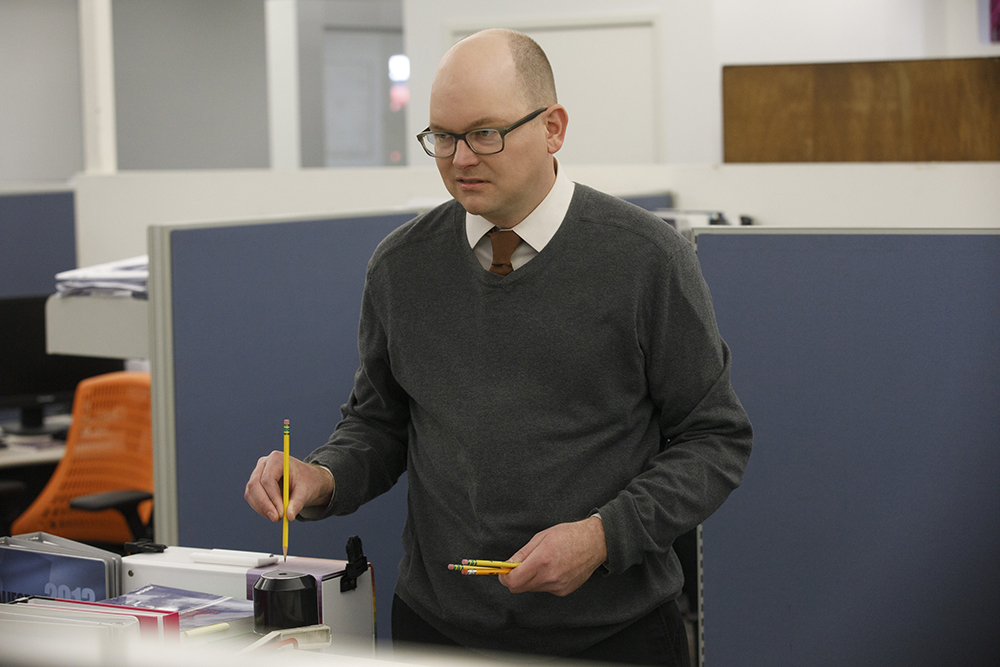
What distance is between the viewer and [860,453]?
1.83 metres

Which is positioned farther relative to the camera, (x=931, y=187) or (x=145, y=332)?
(x=931, y=187)

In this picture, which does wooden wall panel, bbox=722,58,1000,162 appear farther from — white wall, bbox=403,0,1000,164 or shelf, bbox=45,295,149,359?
white wall, bbox=403,0,1000,164

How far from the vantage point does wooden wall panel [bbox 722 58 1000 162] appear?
10.0ft

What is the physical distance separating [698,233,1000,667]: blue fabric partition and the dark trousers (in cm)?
69

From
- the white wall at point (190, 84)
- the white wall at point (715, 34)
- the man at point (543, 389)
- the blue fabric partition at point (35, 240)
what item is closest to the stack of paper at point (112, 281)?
the man at point (543, 389)

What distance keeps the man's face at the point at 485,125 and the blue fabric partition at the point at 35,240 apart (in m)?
3.32

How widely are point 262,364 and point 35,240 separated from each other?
8.29 ft

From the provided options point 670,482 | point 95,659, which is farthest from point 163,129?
point 95,659

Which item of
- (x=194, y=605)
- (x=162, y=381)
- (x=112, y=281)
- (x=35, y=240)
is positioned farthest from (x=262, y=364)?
(x=35, y=240)

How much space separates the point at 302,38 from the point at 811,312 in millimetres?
6389

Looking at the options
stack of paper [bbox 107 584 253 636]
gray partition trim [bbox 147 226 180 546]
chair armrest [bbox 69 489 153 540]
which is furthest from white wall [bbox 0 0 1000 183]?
stack of paper [bbox 107 584 253 636]

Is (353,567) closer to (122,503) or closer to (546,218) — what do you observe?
(546,218)

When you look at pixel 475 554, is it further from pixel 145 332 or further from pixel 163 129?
pixel 163 129

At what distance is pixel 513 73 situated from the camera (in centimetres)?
111
